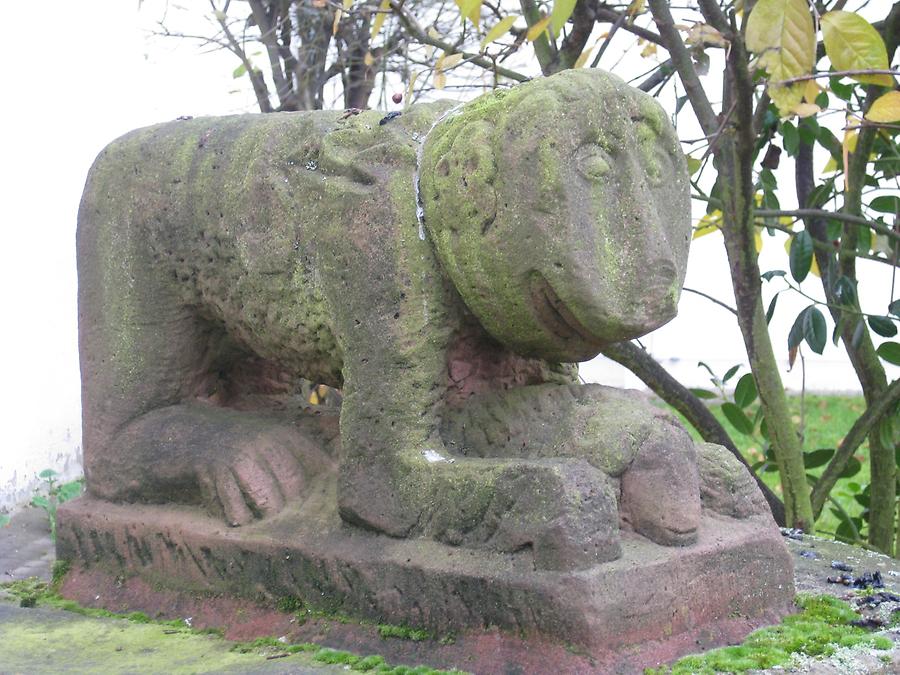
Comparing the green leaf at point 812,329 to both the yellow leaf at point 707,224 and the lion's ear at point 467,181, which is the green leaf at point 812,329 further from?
the lion's ear at point 467,181

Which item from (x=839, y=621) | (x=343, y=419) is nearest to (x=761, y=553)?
(x=839, y=621)

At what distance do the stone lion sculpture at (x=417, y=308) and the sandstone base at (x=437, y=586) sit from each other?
5cm

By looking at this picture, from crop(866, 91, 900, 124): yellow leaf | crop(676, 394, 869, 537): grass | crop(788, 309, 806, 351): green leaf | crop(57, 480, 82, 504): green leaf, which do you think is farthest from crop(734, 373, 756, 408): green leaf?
crop(57, 480, 82, 504): green leaf

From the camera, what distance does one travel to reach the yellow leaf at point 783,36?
1566 millimetres

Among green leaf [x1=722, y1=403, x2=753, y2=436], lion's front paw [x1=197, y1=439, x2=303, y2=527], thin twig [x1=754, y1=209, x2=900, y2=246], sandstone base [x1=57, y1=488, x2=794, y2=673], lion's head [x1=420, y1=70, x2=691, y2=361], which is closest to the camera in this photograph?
sandstone base [x1=57, y1=488, x2=794, y2=673]

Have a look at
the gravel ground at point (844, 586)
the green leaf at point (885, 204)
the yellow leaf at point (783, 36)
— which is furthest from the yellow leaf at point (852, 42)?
the green leaf at point (885, 204)

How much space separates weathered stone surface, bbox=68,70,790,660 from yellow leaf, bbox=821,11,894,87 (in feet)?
1.15

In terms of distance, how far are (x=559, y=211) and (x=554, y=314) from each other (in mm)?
196

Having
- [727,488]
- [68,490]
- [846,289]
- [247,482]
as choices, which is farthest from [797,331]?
[68,490]

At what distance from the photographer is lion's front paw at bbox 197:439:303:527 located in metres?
2.16

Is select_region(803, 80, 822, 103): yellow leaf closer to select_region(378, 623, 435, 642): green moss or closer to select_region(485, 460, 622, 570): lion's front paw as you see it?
select_region(485, 460, 622, 570): lion's front paw

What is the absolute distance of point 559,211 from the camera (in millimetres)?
1809

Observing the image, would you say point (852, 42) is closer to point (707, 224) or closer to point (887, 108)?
point (887, 108)

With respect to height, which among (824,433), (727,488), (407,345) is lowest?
(824,433)
